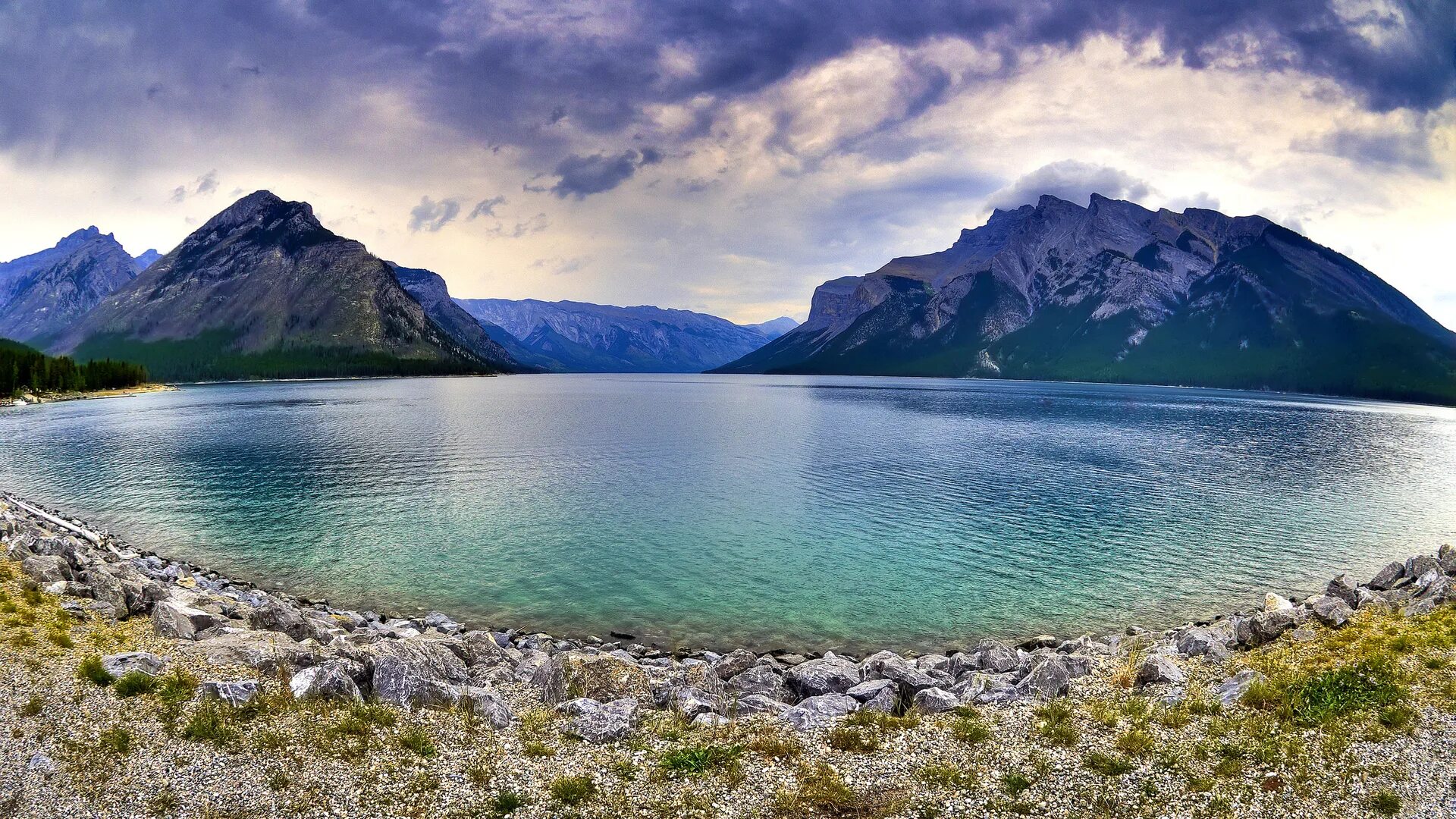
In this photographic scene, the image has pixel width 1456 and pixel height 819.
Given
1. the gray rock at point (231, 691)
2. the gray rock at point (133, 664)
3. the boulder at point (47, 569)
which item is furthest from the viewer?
the boulder at point (47, 569)

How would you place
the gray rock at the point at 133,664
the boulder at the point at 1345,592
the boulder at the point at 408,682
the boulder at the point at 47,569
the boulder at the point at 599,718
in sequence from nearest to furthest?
1. the boulder at the point at 599,718
2. the gray rock at the point at 133,664
3. the boulder at the point at 408,682
4. the boulder at the point at 47,569
5. the boulder at the point at 1345,592

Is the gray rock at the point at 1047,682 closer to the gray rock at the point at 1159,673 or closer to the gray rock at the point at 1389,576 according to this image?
the gray rock at the point at 1159,673

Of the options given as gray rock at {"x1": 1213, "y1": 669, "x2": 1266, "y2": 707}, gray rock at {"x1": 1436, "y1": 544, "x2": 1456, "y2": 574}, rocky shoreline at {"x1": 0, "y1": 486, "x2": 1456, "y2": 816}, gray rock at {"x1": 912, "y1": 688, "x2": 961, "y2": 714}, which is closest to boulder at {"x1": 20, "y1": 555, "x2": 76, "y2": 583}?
rocky shoreline at {"x1": 0, "y1": 486, "x2": 1456, "y2": 816}

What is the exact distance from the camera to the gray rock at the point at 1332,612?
2664 centimetres

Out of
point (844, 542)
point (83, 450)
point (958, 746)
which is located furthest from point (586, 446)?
point (958, 746)

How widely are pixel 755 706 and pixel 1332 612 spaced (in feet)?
79.2

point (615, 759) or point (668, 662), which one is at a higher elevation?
point (615, 759)

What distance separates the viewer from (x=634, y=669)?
80.5 ft

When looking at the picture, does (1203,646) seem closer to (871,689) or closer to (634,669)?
(871,689)

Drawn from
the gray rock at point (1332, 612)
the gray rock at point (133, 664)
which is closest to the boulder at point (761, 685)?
the gray rock at point (133, 664)

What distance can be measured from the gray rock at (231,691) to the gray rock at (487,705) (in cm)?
555

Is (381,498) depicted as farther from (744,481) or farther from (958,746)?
(958,746)

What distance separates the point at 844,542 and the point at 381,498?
4562 centimetres

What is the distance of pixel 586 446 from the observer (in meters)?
107
